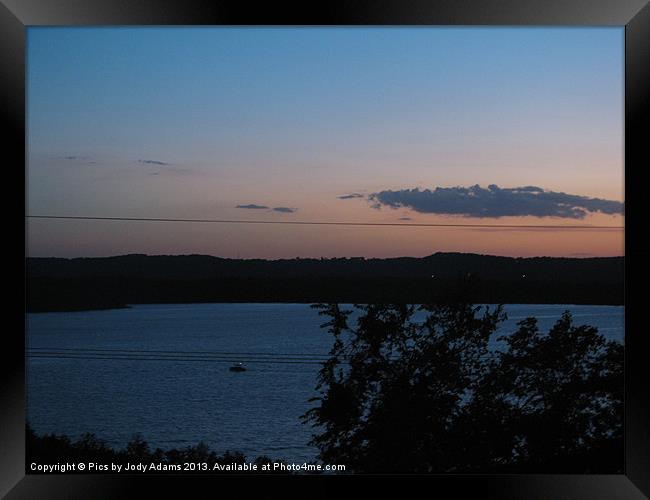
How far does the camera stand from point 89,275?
2752cm

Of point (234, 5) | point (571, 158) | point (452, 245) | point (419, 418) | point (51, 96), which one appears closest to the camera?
point (234, 5)

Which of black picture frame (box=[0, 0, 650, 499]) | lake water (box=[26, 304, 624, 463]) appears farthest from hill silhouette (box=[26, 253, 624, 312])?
black picture frame (box=[0, 0, 650, 499])

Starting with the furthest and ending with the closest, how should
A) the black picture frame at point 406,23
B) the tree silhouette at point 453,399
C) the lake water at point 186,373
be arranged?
the lake water at point 186,373 → the tree silhouette at point 453,399 → the black picture frame at point 406,23

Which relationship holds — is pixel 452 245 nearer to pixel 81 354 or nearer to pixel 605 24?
pixel 81 354

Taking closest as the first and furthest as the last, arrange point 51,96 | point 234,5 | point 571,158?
point 234,5 → point 51,96 → point 571,158

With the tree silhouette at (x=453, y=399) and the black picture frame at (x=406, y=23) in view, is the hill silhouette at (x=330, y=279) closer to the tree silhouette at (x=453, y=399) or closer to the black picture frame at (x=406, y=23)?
the tree silhouette at (x=453, y=399)

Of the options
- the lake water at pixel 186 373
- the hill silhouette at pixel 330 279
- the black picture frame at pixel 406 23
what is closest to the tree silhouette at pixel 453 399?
the hill silhouette at pixel 330 279

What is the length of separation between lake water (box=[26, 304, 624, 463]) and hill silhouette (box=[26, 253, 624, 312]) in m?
1.66

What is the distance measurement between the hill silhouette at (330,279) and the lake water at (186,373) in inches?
65.3

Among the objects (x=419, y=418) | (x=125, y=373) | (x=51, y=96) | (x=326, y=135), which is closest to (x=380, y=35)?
(x=326, y=135)

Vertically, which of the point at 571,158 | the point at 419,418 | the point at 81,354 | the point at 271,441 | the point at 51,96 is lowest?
the point at 271,441

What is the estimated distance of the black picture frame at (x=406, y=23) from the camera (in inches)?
84.8

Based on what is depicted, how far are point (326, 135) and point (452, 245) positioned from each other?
9.57 meters

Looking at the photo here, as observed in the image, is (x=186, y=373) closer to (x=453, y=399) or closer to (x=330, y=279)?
(x=330, y=279)
